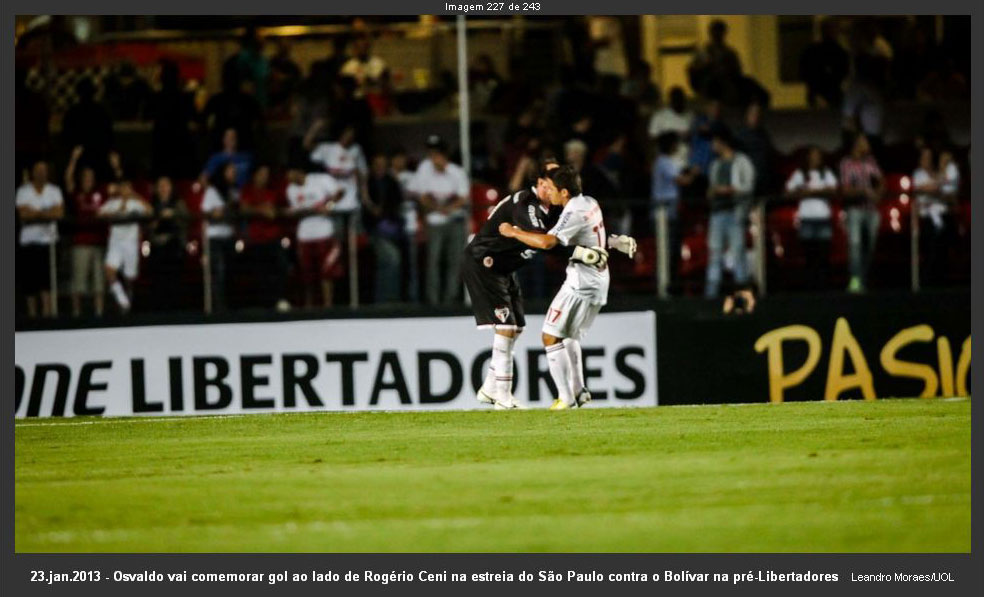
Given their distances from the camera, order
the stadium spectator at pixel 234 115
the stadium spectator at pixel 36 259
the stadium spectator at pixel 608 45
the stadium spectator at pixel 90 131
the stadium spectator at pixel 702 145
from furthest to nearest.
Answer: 1. the stadium spectator at pixel 608 45
2. the stadium spectator at pixel 234 115
3. the stadium spectator at pixel 90 131
4. the stadium spectator at pixel 702 145
5. the stadium spectator at pixel 36 259

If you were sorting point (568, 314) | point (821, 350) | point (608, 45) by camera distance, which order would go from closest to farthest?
point (568, 314)
point (821, 350)
point (608, 45)

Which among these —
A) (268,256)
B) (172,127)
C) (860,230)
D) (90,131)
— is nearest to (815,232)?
(860,230)

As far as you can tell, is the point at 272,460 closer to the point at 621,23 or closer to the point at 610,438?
the point at 610,438

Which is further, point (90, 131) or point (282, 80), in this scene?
point (282, 80)

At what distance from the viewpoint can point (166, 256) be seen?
16.6 metres

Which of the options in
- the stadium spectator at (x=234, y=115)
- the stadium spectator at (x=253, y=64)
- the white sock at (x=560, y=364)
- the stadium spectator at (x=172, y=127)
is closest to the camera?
the white sock at (x=560, y=364)

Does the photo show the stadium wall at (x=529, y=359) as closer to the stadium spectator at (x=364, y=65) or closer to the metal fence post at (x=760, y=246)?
the metal fence post at (x=760, y=246)

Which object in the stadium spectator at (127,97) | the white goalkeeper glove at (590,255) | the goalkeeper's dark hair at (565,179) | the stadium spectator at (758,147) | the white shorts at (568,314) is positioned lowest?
the white shorts at (568,314)

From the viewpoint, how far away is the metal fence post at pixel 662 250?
16516mm

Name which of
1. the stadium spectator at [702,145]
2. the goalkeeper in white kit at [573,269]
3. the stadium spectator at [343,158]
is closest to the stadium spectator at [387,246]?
the stadium spectator at [343,158]

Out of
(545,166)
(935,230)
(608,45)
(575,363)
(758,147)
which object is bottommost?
(575,363)

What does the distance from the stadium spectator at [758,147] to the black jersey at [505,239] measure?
4.45m

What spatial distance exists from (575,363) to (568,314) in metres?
0.58

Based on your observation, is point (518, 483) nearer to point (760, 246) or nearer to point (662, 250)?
point (662, 250)
